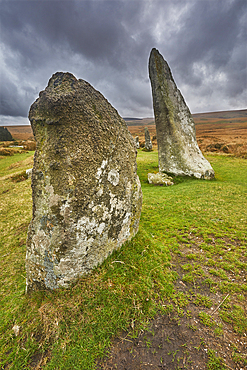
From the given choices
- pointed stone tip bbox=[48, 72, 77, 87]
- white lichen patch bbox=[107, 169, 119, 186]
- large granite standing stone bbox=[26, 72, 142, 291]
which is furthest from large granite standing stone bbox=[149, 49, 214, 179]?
pointed stone tip bbox=[48, 72, 77, 87]

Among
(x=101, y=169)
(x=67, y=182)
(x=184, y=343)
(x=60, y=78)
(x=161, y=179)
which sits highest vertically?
(x=60, y=78)

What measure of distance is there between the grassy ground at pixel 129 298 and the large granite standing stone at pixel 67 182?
0.46 m

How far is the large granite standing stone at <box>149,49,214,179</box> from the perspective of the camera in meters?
13.5

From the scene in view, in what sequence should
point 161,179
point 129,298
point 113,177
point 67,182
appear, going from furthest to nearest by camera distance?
1. point 161,179
2. point 113,177
3. point 129,298
4. point 67,182

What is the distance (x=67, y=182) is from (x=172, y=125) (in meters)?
12.0

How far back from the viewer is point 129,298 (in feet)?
11.9

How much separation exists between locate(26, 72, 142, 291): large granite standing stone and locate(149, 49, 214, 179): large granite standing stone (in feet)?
34.8

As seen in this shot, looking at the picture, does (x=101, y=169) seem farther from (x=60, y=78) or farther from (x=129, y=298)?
(x=129, y=298)

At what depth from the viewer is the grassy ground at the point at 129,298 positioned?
118 inches

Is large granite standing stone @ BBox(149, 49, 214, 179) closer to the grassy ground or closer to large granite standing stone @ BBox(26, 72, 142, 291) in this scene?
the grassy ground

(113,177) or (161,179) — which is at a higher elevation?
(113,177)

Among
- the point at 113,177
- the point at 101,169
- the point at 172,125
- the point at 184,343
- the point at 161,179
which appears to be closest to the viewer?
the point at 184,343

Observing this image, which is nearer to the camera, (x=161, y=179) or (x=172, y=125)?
(x=161, y=179)

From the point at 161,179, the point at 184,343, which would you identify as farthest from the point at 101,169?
the point at 161,179
